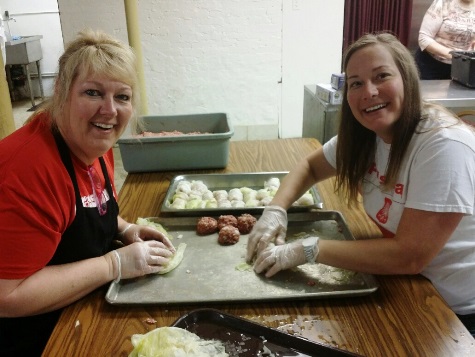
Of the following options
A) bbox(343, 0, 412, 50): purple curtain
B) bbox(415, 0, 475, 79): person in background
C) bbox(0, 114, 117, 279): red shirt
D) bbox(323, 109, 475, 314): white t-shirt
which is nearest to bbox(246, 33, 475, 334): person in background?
bbox(323, 109, 475, 314): white t-shirt

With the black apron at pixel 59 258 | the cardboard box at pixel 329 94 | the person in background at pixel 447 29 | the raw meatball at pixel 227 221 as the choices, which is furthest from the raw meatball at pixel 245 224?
the person in background at pixel 447 29

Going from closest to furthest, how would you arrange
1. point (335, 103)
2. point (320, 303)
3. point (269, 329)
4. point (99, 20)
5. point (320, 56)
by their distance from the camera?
point (269, 329) → point (320, 303) → point (335, 103) → point (99, 20) → point (320, 56)

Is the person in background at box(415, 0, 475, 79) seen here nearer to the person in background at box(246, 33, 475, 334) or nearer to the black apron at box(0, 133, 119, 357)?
the person in background at box(246, 33, 475, 334)

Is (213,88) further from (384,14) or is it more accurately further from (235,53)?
(384,14)

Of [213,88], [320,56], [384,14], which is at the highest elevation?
[384,14]

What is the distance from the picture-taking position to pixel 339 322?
3.72 ft

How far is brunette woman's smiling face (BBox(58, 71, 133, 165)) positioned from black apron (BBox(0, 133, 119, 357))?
50 mm

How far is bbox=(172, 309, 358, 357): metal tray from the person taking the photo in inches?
39.8

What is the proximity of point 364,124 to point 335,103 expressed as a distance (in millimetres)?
1253

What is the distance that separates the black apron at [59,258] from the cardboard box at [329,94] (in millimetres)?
1779

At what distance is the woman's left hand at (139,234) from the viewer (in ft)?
5.10

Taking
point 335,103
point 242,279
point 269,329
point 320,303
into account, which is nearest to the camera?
point 269,329

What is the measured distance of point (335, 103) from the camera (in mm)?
2715

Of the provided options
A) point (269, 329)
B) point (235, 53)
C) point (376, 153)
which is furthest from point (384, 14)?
point (269, 329)
